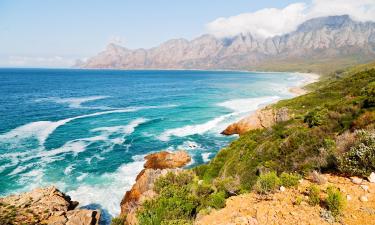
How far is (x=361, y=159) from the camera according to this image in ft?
34.6

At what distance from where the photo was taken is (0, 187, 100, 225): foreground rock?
2291 centimetres

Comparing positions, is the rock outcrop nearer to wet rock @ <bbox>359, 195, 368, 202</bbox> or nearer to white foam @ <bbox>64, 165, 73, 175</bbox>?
white foam @ <bbox>64, 165, 73, 175</bbox>

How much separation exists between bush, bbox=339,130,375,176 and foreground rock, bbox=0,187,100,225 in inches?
828

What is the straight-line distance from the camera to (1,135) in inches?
1991

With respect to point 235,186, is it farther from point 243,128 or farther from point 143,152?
point 243,128

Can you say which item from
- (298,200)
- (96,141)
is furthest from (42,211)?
(96,141)

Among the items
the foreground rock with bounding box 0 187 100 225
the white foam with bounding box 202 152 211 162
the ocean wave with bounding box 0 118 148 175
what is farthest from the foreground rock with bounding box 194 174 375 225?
the ocean wave with bounding box 0 118 148 175

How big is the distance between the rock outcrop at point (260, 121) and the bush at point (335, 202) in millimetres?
38599

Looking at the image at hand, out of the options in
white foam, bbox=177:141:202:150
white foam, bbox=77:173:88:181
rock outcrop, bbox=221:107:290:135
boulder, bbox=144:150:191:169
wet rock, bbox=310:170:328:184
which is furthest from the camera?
rock outcrop, bbox=221:107:290:135

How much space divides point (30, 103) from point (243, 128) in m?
68.7

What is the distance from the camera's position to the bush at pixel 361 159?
10414 millimetres

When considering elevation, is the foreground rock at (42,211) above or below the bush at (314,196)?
below

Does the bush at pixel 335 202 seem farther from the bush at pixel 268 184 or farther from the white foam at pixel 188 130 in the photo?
the white foam at pixel 188 130

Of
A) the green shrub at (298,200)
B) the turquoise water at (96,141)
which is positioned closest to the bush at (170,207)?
the green shrub at (298,200)
